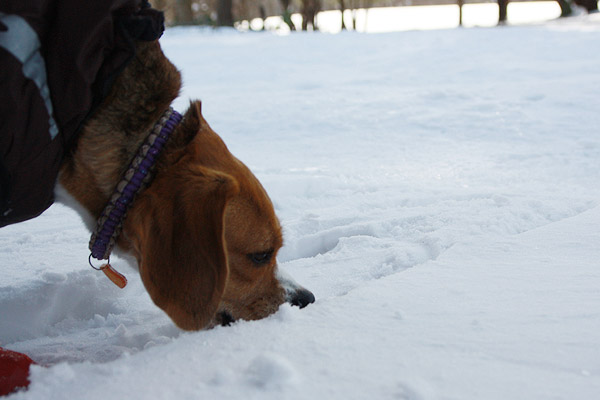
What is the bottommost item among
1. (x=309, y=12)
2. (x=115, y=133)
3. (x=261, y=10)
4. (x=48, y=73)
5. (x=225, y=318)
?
(x=225, y=318)

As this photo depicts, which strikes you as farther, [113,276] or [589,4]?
[589,4]

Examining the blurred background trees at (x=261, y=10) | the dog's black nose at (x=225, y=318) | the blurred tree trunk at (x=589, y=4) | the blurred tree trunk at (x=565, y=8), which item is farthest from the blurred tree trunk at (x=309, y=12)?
the dog's black nose at (x=225, y=318)

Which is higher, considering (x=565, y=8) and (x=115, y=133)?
(x=115, y=133)

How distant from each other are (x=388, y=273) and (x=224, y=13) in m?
26.2

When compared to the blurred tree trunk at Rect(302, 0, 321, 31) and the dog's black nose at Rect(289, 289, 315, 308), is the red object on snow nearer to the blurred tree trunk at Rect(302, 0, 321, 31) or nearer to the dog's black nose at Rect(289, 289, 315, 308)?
the dog's black nose at Rect(289, 289, 315, 308)

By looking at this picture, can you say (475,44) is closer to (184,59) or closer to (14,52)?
(184,59)

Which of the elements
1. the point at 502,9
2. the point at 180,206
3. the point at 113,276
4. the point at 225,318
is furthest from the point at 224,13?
the point at 180,206

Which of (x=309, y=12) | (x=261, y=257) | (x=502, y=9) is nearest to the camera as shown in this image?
(x=261, y=257)

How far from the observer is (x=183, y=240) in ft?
6.79

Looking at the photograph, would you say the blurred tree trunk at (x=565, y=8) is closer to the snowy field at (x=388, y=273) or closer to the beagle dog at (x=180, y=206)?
the snowy field at (x=388, y=273)

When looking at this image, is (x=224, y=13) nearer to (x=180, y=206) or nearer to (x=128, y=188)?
(x=128, y=188)

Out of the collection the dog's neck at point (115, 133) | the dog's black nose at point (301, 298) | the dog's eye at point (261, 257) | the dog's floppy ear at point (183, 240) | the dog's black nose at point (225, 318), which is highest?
the dog's neck at point (115, 133)

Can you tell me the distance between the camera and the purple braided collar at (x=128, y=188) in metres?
2.18

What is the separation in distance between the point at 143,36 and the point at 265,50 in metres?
12.2
